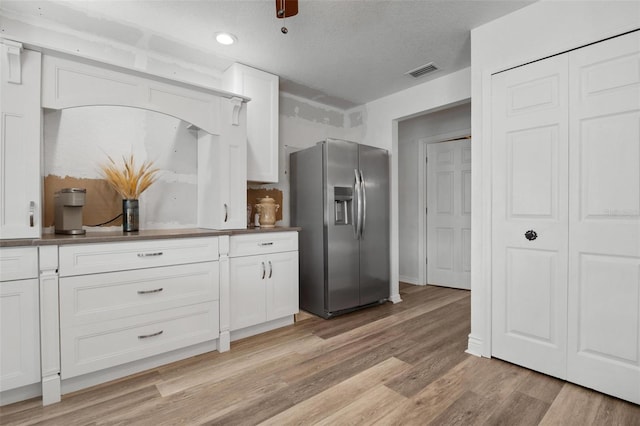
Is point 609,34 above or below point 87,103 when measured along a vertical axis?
above

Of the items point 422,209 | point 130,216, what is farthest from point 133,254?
point 422,209

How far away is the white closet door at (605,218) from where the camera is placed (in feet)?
5.75

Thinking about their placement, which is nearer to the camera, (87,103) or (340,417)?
(340,417)

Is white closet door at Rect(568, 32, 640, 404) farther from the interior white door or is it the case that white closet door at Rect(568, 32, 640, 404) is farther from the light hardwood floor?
the interior white door

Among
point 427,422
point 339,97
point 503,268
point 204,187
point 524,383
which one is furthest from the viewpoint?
point 339,97

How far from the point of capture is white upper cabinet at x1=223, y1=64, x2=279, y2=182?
10.0 feet

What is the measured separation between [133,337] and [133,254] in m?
0.54

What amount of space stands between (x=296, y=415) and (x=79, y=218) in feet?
6.24

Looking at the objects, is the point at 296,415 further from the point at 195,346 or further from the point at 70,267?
the point at 70,267

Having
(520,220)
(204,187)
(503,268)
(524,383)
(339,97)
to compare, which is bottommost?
(524,383)

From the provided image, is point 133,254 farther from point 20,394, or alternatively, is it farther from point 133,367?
point 20,394

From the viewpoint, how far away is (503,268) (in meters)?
2.27

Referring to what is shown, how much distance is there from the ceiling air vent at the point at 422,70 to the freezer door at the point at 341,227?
936 mm

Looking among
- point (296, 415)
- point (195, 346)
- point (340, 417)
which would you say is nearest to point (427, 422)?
point (340, 417)
